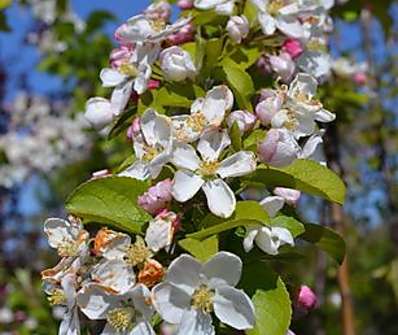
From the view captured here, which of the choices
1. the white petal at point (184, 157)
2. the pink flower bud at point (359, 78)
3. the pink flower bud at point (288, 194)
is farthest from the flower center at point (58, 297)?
the pink flower bud at point (359, 78)

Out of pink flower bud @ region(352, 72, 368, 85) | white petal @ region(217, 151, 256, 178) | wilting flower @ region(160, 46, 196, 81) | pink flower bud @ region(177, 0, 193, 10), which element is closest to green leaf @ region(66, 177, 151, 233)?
white petal @ region(217, 151, 256, 178)

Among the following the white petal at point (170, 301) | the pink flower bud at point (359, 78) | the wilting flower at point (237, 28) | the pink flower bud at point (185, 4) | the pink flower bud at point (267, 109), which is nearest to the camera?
the white petal at point (170, 301)

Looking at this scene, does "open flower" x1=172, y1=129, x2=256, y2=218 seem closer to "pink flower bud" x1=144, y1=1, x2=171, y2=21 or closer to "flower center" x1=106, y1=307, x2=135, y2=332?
"flower center" x1=106, y1=307, x2=135, y2=332

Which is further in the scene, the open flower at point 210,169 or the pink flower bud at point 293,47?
the pink flower bud at point 293,47

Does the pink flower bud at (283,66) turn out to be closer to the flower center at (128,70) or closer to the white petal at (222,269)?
the flower center at (128,70)

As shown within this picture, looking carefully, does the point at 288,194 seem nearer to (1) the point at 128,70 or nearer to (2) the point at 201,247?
(2) the point at 201,247

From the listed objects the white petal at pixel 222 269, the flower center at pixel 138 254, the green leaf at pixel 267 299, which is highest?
the flower center at pixel 138 254
